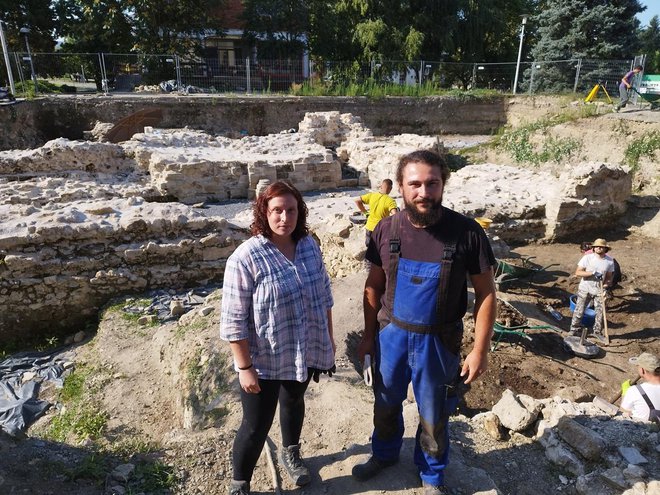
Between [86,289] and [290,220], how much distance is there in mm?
4871

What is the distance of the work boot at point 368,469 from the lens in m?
2.69

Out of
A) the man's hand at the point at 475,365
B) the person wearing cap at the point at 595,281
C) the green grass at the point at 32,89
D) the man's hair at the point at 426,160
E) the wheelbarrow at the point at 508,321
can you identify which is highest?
the green grass at the point at 32,89

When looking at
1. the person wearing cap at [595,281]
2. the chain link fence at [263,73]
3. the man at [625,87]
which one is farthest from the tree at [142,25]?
the person wearing cap at [595,281]

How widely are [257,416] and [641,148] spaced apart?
1339 centimetres

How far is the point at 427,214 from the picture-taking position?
2.30 m

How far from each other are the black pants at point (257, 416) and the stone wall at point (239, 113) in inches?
629

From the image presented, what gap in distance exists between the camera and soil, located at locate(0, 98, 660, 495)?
9.11 ft

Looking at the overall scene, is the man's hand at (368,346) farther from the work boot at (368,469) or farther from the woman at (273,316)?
the work boot at (368,469)

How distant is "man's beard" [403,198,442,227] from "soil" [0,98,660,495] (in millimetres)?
1534

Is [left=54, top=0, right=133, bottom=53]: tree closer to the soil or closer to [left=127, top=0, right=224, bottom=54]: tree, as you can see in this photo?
[left=127, top=0, right=224, bottom=54]: tree

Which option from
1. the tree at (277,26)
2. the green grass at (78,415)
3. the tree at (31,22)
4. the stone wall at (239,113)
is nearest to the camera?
the green grass at (78,415)

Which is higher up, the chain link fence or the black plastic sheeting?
the chain link fence

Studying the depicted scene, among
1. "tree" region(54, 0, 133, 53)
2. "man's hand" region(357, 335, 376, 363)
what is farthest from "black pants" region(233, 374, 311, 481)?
"tree" region(54, 0, 133, 53)

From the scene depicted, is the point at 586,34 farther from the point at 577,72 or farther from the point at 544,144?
the point at 544,144
